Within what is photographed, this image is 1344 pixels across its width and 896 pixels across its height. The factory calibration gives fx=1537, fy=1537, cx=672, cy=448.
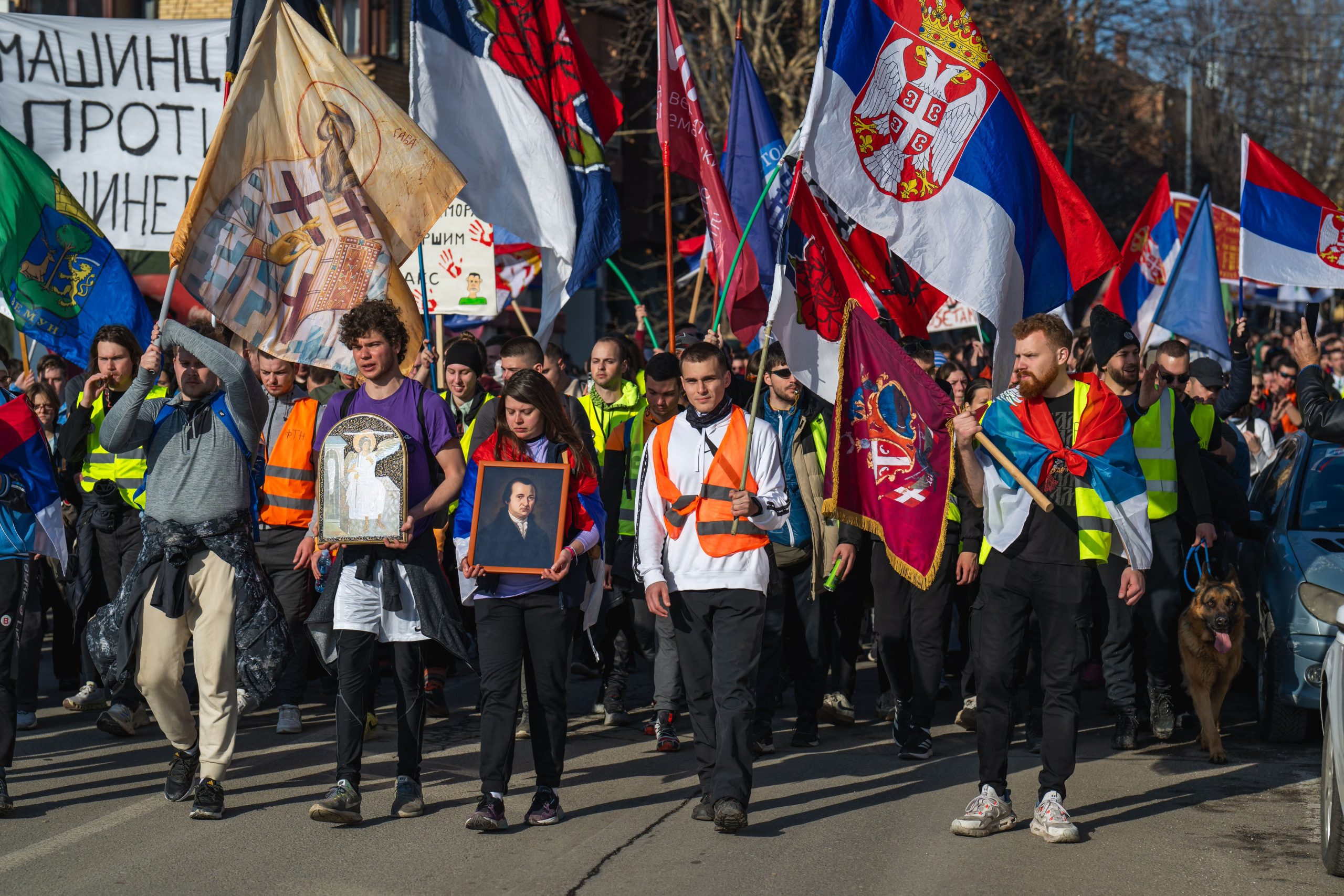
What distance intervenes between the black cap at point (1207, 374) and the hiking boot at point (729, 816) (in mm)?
4865

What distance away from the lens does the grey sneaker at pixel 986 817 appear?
625cm

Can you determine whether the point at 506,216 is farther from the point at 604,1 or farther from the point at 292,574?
the point at 604,1

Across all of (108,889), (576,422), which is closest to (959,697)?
(576,422)

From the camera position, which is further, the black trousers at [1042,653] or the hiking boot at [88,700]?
the hiking boot at [88,700]

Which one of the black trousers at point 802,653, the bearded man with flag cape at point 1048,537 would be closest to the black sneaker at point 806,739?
the black trousers at point 802,653

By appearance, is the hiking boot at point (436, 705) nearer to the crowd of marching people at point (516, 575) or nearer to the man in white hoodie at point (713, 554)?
the crowd of marching people at point (516, 575)

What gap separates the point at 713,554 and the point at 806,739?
2.07m

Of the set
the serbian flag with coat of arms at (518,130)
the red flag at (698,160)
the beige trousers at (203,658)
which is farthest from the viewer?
the red flag at (698,160)

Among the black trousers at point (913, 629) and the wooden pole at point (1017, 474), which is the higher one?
the wooden pole at point (1017, 474)

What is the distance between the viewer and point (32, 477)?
Answer: 6754 millimetres

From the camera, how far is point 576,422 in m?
8.30

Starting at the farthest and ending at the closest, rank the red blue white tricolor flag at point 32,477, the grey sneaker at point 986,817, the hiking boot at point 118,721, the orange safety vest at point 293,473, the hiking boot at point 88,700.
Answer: the hiking boot at point 88,700 → the hiking boot at point 118,721 → the orange safety vest at point 293,473 → the red blue white tricolor flag at point 32,477 → the grey sneaker at point 986,817

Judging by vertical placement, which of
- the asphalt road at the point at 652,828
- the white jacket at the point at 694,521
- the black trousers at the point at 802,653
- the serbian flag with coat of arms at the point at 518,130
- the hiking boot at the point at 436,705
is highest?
the serbian flag with coat of arms at the point at 518,130

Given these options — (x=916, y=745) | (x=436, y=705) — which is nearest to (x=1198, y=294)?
(x=916, y=745)
